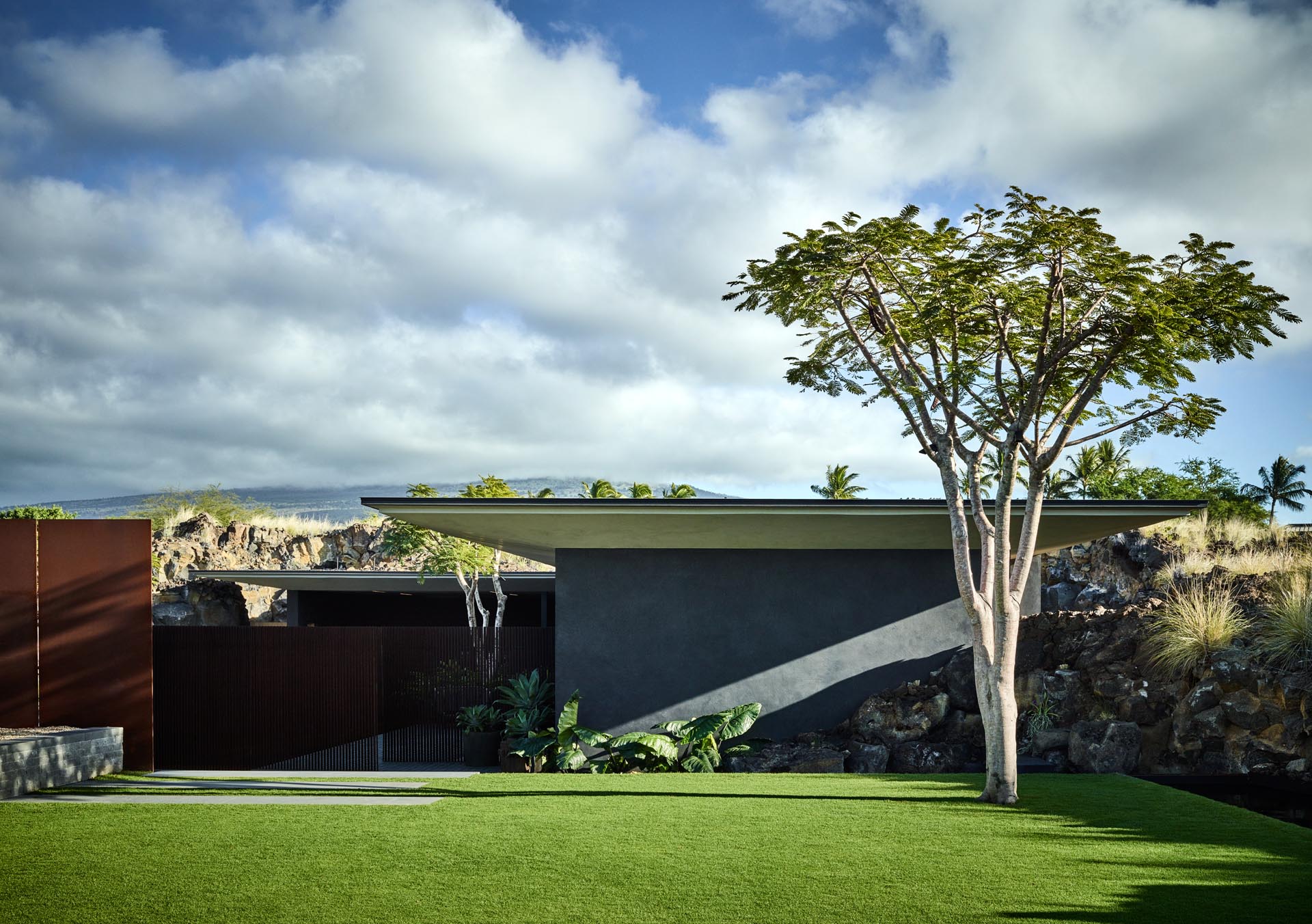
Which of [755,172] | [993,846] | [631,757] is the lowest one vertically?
[631,757]

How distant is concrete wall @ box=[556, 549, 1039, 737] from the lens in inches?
537

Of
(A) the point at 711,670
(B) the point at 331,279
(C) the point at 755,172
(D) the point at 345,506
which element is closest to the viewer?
(A) the point at 711,670

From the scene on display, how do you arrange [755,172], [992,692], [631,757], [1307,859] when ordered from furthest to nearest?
[755,172] → [631,757] → [992,692] → [1307,859]

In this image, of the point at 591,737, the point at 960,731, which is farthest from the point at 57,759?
the point at 960,731

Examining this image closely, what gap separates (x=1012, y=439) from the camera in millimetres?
9195

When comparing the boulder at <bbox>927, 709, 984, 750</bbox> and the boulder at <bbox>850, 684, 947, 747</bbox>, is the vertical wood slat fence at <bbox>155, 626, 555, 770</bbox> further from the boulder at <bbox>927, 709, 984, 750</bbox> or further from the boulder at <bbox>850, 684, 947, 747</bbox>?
the boulder at <bbox>927, 709, 984, 750</bbox>

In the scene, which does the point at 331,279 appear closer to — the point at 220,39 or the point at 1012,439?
the point at 220,39

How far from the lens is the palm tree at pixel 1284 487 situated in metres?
66.1

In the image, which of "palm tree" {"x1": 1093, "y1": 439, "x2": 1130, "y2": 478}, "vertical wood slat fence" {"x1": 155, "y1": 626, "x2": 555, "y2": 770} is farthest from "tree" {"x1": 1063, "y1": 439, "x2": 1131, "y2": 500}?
"vertical wood slat fence" {"x1": 155, "y1": 626, "x2": 555, "y2": 770}

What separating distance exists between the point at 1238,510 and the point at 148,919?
4932 centimetres

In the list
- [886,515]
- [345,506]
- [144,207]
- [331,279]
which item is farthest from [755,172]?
[345,506]

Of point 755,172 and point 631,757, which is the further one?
point 755,172

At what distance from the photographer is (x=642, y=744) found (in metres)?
12.3

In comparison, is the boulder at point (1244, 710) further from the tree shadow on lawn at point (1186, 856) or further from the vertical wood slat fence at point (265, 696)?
the vertical wood slat fence at point (265, 696)
